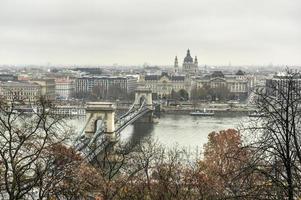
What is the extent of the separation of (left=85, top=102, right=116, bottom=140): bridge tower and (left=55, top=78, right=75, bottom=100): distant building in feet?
113

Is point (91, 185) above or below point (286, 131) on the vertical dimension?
below

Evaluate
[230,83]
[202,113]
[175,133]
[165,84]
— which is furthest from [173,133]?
[230,83]

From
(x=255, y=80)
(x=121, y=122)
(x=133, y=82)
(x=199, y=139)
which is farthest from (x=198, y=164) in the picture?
(x=255, y=80)

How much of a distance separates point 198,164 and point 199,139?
12.2 meters

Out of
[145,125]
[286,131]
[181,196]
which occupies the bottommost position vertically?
[145,125]

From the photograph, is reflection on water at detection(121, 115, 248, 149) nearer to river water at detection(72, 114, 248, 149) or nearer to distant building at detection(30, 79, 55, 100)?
river water at detection(72, 114, 248, 149)

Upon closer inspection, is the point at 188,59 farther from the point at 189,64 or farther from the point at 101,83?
the point at 101,83

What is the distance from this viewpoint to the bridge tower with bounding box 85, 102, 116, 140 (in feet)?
74.5

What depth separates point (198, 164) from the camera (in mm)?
11523

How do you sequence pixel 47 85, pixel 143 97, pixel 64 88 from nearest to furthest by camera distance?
pixel 143 97 → pixel 47 85 → pixel 64 88

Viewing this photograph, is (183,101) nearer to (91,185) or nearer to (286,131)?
(91,185)

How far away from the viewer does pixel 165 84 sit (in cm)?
6003

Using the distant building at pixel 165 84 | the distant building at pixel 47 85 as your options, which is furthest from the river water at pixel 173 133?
the distant building at pixel 165 84

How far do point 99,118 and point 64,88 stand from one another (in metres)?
36.6
